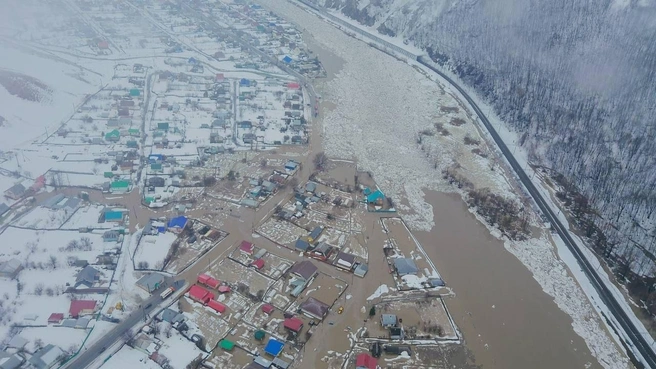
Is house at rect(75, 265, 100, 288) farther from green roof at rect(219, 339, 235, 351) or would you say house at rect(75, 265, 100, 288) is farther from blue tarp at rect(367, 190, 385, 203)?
blue tarp at rect(367, 190, 385, 203)

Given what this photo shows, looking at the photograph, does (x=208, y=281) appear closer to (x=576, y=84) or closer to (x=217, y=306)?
(x=217, y=306)

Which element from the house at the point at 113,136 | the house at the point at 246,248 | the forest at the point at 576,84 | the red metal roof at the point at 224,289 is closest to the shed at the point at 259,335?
the red metal roof at the point at 224,289

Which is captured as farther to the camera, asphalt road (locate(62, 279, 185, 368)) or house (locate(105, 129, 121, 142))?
house (locate(105, 129, 121, 142))

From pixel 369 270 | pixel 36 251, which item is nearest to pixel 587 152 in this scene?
pixel 369 270

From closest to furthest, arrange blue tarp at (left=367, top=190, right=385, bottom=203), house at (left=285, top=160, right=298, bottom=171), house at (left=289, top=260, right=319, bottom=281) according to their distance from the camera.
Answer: house at (left=289, top=260, right=319, bottom=281) < blue tarp at (left=367, top=190, right=385, bottom=203) < house at (left=285, top=160, right=298, bottom=171)

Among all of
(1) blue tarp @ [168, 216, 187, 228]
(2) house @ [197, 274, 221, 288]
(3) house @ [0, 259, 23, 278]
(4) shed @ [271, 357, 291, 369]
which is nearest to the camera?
(4) shed @ [271, 357, 291, 369]

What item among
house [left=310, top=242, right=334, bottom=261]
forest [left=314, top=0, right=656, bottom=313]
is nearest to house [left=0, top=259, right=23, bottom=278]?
house [left=310, top=242, right=334, bottom=261]
